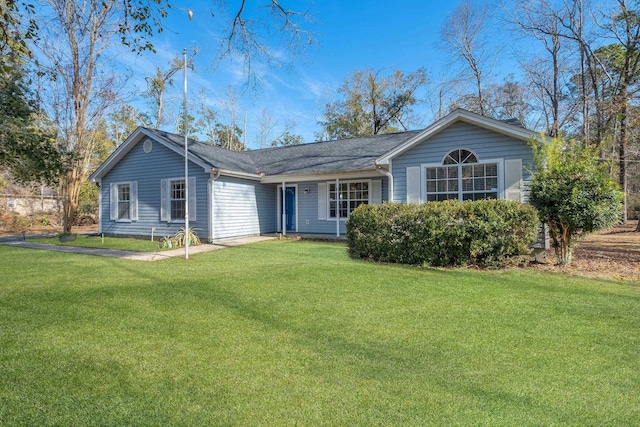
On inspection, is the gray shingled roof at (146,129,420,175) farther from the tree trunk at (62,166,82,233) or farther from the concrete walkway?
the tree trunk at (62,166,82,233)

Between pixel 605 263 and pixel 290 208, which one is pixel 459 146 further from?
pixel 290 208

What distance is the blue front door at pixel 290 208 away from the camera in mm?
14812

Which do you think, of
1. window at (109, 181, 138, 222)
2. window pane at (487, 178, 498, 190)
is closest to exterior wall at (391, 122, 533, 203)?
window pane at (487, 178, 498, 190)

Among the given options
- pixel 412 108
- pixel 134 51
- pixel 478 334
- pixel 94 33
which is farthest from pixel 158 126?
pixel 478 334

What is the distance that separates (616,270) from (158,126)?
102 ft

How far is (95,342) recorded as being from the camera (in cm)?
339

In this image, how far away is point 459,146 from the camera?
10.0m

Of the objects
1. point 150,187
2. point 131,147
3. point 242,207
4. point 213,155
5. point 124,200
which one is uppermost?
point 131,147

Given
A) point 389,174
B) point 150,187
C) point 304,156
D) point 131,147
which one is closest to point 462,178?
point 389,174

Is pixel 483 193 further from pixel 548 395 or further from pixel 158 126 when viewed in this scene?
pixel 158 126

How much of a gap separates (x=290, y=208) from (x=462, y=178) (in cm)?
735

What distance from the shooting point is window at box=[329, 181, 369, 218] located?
514 inches

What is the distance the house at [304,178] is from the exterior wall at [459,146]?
1.0 inches

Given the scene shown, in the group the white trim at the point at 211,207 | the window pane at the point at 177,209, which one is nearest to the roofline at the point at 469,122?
the white trim at the point at 211,207
